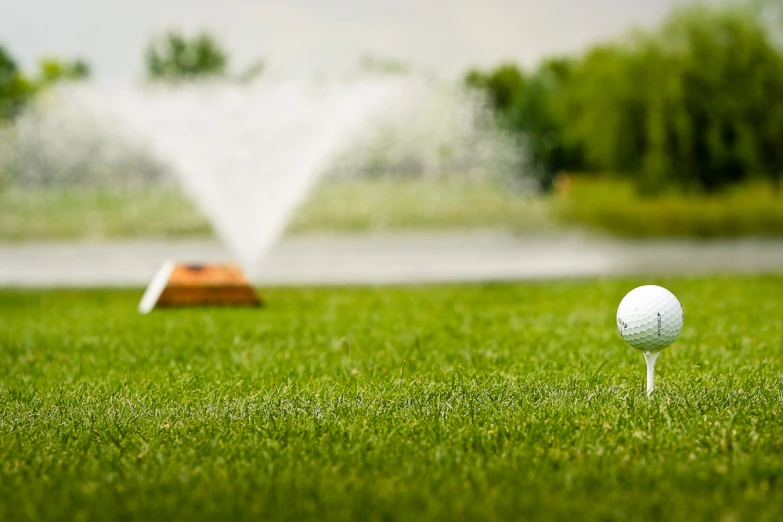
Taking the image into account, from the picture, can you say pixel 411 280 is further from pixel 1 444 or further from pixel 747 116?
pixel 747 116

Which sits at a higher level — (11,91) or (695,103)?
(11,91)

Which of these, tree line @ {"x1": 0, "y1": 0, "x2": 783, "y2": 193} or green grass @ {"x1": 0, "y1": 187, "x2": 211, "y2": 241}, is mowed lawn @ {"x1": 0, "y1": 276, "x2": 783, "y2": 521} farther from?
tree line @ {"x1": 0, "y1": 0, "x2": 783, "y2": 193}

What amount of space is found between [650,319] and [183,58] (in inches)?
2335

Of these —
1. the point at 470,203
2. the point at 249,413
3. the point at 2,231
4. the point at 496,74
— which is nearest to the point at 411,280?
the point at 249,413

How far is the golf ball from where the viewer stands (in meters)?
5.95

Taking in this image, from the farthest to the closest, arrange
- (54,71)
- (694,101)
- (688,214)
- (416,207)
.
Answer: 1. (54,71)
2. (416,207)
3. (688,214)
4. (694,101)

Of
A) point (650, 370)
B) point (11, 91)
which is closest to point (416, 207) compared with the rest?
point (11, 91)

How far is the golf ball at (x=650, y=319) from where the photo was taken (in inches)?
234

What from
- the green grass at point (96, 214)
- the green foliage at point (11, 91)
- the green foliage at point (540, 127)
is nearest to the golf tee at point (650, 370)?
the green grass at point (96, 214)

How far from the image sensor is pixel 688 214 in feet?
119

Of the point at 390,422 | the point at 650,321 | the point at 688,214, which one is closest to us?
the point at 390,422

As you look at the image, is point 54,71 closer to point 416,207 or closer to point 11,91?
point 11,91

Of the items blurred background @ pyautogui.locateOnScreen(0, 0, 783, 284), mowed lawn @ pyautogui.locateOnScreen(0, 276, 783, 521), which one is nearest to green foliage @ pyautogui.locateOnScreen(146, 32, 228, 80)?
blurred background @ pyautogui.locateOnScreen(0, 0, 783, 284)

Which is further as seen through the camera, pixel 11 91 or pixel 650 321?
pixel 11 91
